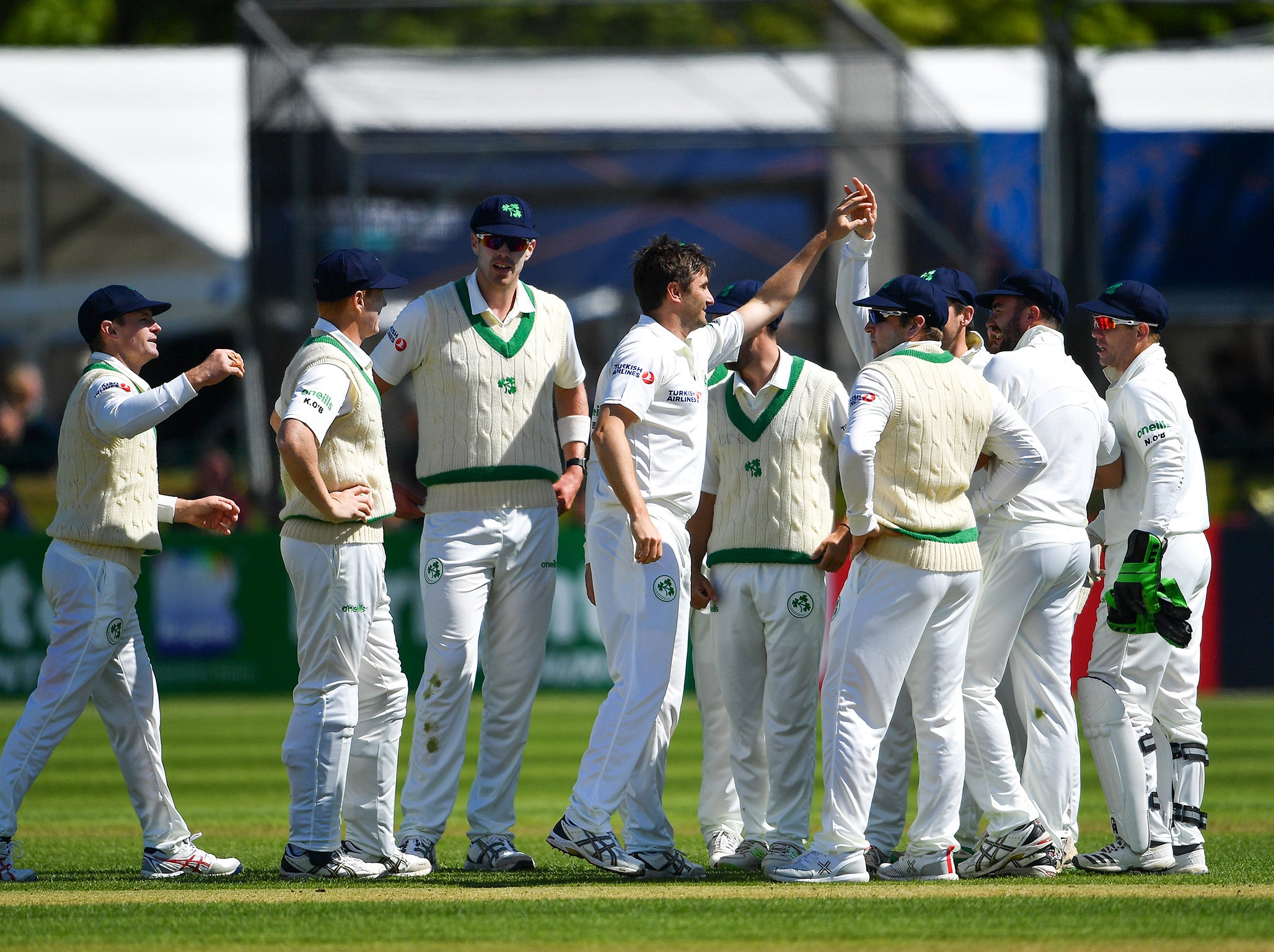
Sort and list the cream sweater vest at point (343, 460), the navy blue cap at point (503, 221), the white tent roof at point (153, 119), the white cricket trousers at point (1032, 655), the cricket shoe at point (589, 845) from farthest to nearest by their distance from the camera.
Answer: the white tent roof at point (153, 119), the navy blue cap at point (503, 221), the white cricket trousers at point (1032, 655), the cream sweater vest at point (343, 460), the cricket shoe at point (589, 845)

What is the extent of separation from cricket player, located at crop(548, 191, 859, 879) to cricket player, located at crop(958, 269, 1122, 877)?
119 cm

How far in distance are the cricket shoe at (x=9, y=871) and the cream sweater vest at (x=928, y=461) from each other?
12.3ft

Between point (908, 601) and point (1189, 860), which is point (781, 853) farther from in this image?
point (1189, 860)

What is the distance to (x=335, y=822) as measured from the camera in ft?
22.7

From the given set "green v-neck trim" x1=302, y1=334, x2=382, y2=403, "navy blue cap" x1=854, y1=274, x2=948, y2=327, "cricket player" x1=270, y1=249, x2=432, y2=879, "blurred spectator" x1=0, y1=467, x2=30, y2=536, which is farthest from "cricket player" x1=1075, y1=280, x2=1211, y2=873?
"blurred spectator" x1=0, y1=467, x2=30, y2=536

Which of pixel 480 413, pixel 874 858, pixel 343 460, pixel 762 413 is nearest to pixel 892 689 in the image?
pixel 874 858

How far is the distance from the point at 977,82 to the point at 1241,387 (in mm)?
5485

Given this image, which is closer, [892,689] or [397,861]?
[892,689]

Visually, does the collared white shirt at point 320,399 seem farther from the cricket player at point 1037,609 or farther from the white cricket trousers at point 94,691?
the cricket player at point 1037,609

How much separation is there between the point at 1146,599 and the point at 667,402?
216 centimetres

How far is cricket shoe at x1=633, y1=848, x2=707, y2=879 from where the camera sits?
6.98 m

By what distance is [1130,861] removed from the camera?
23.6 ft

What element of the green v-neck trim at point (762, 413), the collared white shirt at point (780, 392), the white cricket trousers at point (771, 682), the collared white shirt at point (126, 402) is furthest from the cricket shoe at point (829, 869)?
the collared white shirt at point (126, 402)

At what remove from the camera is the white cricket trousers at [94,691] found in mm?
7094
